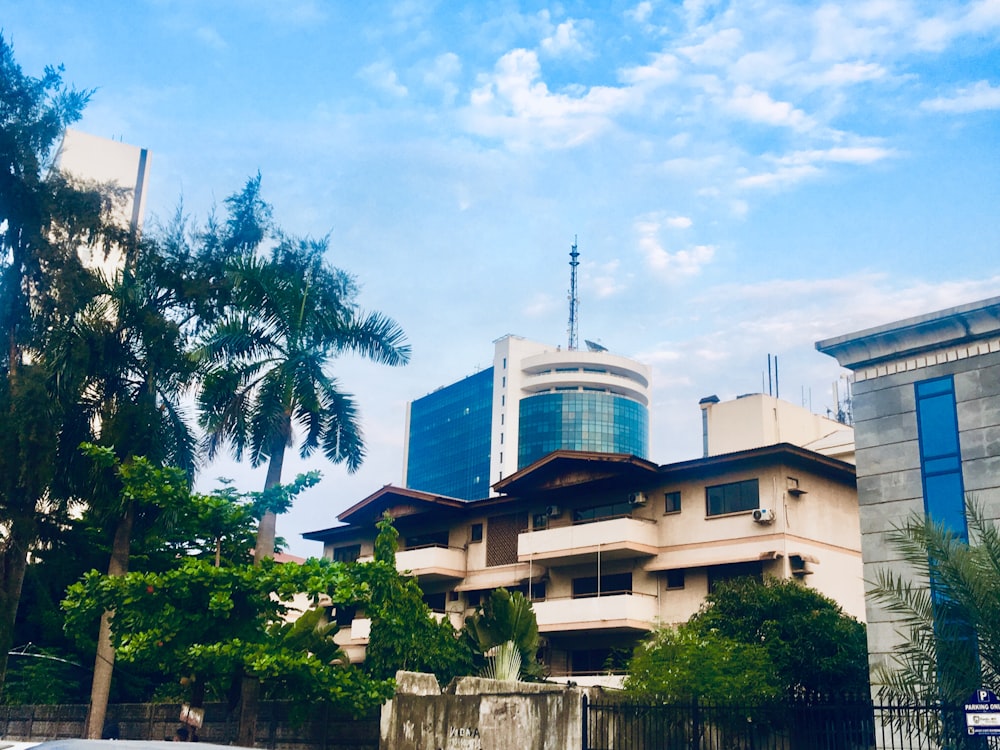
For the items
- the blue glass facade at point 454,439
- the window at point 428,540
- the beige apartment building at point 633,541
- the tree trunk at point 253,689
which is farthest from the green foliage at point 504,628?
the blue glass facade at point 454,439

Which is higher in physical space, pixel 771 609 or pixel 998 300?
pixel 998 300

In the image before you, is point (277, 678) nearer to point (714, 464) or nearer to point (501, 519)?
point (714, 464)

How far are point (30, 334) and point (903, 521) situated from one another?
2500 centimetres

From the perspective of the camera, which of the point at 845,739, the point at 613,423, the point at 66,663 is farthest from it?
the point at 613,423

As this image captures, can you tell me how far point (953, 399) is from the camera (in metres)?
24.0

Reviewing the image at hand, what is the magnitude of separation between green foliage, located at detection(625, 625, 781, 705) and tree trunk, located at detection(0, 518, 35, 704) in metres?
17.4

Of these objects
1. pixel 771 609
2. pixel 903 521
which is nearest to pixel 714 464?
pixel 771 609

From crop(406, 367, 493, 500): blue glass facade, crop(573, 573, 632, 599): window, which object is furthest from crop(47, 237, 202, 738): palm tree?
crop(406, 367, 493, 500): blue glass facade

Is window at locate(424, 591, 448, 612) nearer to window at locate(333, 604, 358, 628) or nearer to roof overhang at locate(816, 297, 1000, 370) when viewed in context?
window at locate(333, 604, 358, 628)

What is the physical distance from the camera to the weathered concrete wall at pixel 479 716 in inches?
807

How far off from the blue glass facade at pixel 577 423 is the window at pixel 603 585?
287 feet

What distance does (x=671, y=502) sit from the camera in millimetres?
39844

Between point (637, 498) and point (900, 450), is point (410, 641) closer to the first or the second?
point (637, 498)

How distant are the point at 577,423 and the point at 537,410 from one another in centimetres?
537
